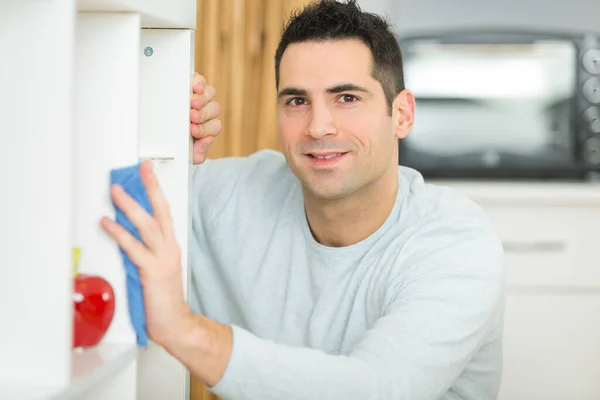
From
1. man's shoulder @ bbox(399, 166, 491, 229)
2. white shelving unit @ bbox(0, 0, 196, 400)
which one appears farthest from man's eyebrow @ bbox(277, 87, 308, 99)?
white shelving unit @ bbox(0, 0, 196, 400)

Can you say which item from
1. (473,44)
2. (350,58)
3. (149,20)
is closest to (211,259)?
(350,58)

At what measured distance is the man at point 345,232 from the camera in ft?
3.98

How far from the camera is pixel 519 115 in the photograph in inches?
94.7

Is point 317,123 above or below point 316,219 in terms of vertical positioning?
above

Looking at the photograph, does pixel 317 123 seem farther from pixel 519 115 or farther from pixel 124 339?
pixel 519 115

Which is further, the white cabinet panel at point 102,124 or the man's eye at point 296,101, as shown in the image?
the man's eye at point 296,101

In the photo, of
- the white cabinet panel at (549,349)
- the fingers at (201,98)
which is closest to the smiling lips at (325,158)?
the fingers at (201,98)

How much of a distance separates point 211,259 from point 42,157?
0.82 metres

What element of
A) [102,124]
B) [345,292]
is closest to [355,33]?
[345,292]

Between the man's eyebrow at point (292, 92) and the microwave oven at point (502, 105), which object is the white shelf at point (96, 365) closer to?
the man's eyebrow at point (292, 92)

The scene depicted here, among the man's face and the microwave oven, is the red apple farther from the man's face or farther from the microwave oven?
the microwave oven

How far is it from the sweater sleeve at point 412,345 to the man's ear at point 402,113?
12.0 inches

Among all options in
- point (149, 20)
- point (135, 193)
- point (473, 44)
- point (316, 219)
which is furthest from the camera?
point (473, 44)

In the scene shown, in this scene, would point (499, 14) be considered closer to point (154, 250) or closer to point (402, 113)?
point (402, 113)
